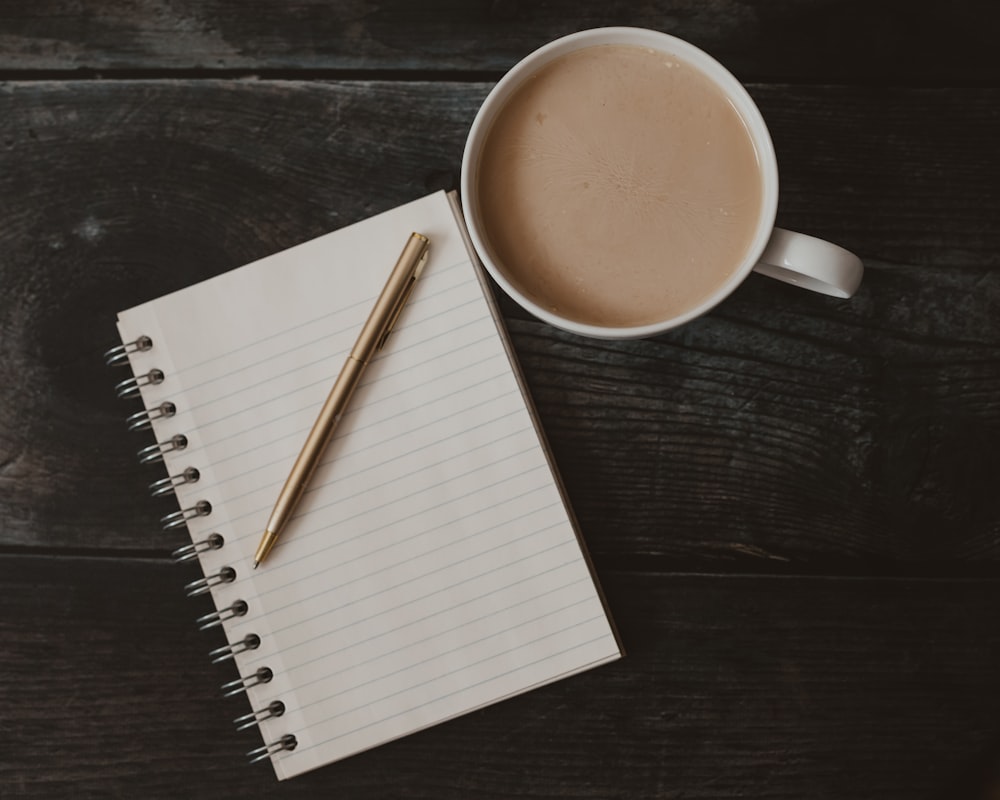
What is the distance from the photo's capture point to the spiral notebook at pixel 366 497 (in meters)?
0.61

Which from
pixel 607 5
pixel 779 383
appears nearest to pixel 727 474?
pixel 779 383

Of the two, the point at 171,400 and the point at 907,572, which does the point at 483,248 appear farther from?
the point at 907,572

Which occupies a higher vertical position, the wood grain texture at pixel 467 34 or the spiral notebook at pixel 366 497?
the wood grain texture at pixel 467 34

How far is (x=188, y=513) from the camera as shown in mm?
619

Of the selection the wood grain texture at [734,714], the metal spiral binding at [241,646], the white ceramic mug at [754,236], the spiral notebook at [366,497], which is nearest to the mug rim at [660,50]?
the white ceramic mug at [754,236]

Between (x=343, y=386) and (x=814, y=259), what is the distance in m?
0.32

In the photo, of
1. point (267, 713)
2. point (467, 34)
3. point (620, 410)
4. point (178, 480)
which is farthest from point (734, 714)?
point (467, 34)

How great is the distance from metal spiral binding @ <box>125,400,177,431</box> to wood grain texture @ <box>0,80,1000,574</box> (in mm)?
18

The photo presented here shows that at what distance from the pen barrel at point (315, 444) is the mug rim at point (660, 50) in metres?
0.15

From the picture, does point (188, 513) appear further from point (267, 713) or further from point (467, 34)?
point (467, 34)

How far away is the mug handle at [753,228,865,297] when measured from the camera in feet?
1.65

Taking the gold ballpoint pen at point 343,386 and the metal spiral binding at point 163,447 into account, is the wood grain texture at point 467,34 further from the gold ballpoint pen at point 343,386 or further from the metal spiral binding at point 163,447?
the metal spiral binding at point 163,447

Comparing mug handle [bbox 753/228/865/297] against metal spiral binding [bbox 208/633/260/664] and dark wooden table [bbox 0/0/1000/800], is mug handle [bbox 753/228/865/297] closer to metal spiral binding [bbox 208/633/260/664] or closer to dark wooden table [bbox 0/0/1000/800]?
dark wooden table [bbox 0/0/1000/800]

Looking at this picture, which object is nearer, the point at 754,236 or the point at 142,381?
the point at 754,236
